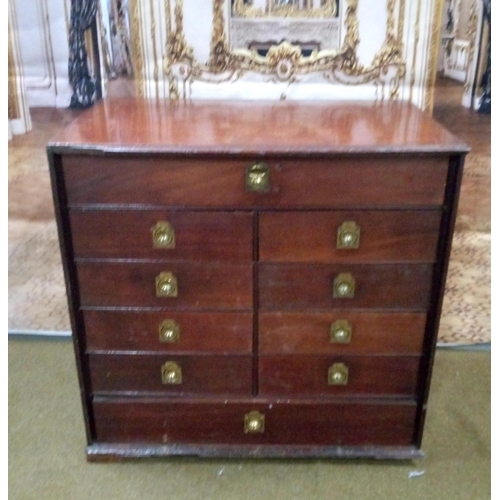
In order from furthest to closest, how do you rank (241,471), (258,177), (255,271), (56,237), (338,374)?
(56,237) < (241,471) < (338,374) < (255,271) < (258,177)

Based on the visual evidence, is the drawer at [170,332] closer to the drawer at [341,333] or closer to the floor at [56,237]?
the drawer at [341,333]

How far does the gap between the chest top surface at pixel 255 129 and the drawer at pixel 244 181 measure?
0.03 metres

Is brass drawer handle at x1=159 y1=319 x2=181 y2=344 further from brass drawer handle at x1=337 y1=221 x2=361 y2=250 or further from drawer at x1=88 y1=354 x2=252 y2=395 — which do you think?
brass drawer handle at x1=337 y1=221 x2=361 y2=250

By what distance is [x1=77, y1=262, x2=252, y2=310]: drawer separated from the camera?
144cm

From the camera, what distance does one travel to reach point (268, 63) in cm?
175

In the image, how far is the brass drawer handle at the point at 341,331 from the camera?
150 cm

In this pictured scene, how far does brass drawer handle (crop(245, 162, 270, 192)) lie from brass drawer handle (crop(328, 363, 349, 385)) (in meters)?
0.56

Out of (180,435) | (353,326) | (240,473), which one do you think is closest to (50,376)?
(180,435)

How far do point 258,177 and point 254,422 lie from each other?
74 centimetres

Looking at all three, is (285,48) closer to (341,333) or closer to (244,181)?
(244,181)

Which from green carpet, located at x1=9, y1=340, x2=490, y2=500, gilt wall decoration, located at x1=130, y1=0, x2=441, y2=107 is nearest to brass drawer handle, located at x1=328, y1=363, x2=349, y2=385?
green carpet, located at x1=9, y1=340, x2=490, y2=500

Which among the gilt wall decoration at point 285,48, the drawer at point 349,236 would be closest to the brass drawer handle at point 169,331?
the drawer at point 349,236

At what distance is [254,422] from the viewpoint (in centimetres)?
163

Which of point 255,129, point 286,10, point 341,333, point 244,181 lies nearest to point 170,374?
point 341,333
